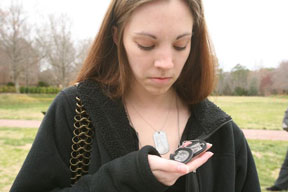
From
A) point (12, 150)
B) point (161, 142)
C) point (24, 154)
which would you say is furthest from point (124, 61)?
point (12, 150)

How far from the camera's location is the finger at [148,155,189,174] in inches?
39.8

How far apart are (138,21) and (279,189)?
5022mm

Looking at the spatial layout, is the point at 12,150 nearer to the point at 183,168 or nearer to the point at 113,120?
the point at 113,120

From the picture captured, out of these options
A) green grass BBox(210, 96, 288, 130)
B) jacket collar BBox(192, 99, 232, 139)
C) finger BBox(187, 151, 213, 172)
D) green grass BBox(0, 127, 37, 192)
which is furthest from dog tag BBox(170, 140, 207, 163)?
green grass BBox(0, 127, 37, 192)

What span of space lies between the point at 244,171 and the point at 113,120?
80 centimetres

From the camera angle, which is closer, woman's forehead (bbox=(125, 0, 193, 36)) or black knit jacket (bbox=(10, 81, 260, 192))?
black knit jacket (bbox=(10, 81, 260, 192))

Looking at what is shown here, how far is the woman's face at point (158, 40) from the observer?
121cm

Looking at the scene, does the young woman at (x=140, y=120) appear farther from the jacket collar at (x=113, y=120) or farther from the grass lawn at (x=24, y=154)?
the grass lawn at (x=24, y=154)

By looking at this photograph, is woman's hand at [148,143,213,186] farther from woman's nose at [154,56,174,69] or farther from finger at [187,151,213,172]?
woman's nose at [154,56,174,69]

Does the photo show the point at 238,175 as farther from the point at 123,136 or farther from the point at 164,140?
the point at 123,136

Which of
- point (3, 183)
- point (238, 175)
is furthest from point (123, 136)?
point (3, 183)

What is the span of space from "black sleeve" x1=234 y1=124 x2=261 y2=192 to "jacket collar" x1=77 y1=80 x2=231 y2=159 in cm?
20

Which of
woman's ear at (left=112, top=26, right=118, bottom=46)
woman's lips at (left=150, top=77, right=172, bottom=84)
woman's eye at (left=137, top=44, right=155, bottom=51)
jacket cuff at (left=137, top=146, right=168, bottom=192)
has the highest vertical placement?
woman's ear at (left=112, top=26, right=118, bottom=46)

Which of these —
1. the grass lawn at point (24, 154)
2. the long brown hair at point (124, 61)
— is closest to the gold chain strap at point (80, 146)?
the long brown hair at point (124, 61)
